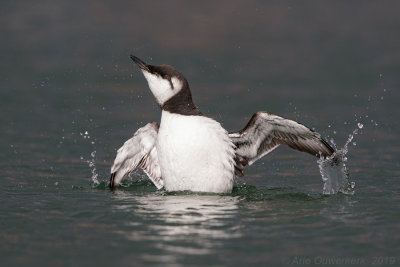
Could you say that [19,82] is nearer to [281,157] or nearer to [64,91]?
[64,91]

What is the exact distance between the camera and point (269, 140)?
10.6 meters

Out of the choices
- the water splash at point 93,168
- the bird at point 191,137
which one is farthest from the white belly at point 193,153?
the water splash at point 93,168

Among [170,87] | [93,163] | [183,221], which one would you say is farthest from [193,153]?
[93,163]

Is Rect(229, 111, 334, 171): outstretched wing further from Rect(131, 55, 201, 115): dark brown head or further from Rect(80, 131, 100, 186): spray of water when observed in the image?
Rect(80, 131, 100, 186): spray of water

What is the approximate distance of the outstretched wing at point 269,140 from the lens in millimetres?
10242

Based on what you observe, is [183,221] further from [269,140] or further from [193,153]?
[269,140]

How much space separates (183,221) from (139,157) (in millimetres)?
2657

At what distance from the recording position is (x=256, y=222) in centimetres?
843

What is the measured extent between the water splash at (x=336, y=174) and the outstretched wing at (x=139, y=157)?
7.08 feet

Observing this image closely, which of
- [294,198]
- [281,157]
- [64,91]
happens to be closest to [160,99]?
[294,198]

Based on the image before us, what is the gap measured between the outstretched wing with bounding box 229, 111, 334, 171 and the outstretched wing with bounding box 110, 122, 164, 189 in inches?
43.2

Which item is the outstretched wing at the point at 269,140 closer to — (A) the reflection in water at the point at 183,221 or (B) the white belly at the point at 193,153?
(B) the white belly at the point at 193,153

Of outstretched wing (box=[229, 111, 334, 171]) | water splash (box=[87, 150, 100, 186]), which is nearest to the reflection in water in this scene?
outstretched wing (box=[229, 111, 334, 171])

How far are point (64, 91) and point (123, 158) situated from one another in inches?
322
